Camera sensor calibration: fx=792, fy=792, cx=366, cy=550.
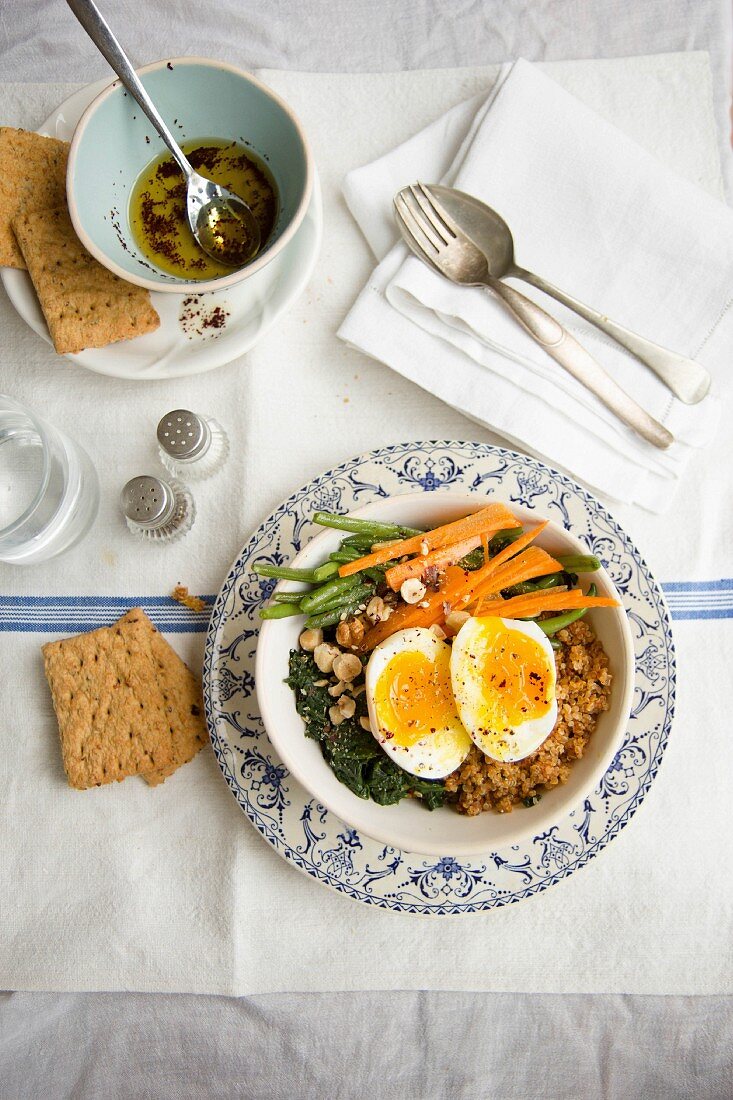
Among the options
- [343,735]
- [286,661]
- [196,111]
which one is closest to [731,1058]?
[343,735]

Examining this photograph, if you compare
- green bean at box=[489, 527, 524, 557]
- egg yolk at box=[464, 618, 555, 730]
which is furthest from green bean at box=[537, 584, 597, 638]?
green bean at box=[489, 527, 524, 557]

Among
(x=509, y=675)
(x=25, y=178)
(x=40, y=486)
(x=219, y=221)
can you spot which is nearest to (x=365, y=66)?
(x=219, y=221)

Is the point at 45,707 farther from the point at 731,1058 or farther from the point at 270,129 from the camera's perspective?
the point at 731,1058

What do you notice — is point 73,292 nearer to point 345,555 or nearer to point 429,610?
point 345,555

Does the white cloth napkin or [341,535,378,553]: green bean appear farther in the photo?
the white cloth napkin

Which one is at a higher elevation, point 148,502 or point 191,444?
point 191,444

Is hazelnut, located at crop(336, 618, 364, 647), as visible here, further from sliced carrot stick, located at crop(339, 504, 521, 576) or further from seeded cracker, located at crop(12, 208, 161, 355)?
seeded cracker, located at crop(12, 208, 161, 355)
